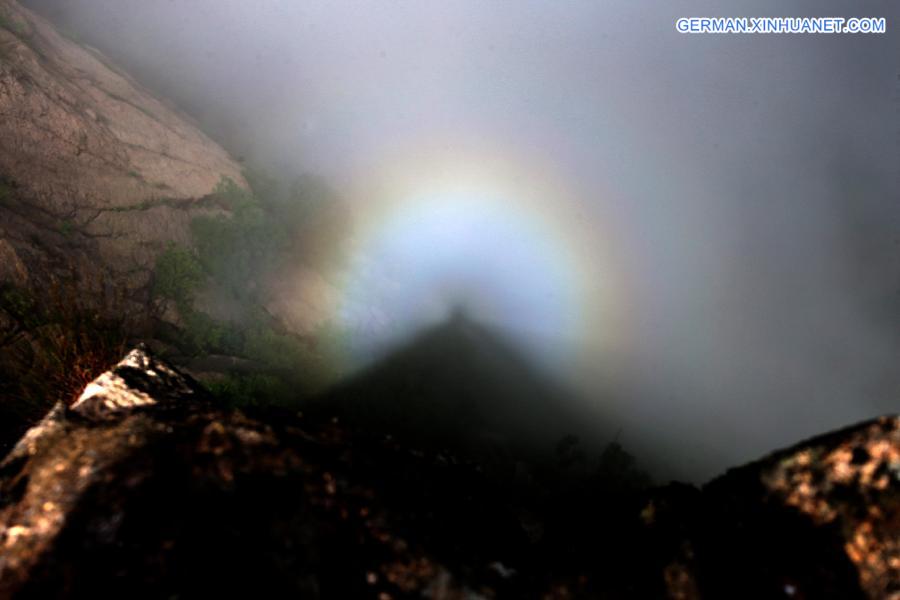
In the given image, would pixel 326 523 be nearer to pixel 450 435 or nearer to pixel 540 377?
pixel 450 435

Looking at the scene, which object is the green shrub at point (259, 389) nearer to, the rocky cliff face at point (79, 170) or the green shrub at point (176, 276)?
the green shrub at point (176, 276)

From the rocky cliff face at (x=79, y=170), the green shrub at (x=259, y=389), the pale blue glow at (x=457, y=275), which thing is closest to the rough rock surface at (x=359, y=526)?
the rocky cliff face at (x=79, y=170)

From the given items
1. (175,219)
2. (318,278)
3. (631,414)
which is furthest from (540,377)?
(175,219)

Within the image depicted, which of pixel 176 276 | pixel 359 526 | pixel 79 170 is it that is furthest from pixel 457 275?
pixel 359 526

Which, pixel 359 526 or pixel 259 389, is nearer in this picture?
pixel 359 526

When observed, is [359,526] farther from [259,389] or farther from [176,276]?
[176,276]
